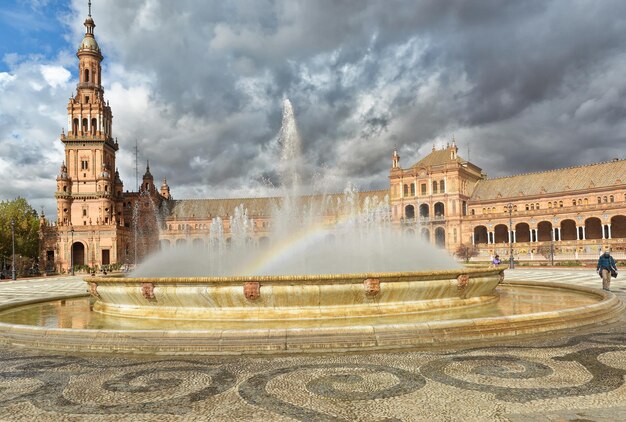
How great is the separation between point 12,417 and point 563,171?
3393 inches

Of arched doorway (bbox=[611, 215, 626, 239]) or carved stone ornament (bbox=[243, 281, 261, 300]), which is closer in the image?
carved stone ornament (bbox=[243, 281, 261, 300])

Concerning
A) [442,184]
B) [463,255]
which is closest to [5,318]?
[463,255]

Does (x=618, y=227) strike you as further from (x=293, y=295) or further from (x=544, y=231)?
(x=293, y=295)

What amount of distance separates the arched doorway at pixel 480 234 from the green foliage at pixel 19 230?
7141 cm

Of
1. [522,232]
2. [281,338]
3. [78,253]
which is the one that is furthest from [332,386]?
[78,253]

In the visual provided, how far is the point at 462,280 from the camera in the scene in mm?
10797

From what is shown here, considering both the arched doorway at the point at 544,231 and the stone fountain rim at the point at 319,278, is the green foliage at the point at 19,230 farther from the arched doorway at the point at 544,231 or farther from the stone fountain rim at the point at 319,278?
the arched doorway at the point at 544,231

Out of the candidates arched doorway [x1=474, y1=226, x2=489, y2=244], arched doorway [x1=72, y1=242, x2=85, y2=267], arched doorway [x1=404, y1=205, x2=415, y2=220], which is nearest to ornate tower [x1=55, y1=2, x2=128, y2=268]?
arched doorway [x1=72, y1=242, x2=85, y2=267]

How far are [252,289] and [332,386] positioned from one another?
4.16 meters

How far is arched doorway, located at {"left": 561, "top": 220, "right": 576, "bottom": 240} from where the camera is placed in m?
71.6

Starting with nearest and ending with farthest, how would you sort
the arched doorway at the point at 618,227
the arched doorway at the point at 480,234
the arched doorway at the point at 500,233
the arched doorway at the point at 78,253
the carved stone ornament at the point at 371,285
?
the carved stone ornament at the point at 371,285, the arched doorway at the point at 618,227, the arched doorway at the point at 78,253, the arched doorway at the point at 500,233, the arched doorway at the point at 480,234

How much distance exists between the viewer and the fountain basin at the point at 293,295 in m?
9.57

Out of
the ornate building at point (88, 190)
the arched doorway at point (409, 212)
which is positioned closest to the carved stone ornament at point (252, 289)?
the ornate building at point (88, 190)

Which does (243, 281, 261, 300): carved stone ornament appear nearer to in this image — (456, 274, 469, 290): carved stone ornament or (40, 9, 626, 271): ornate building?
(456, 274, 469, 290): carved stone ornament
